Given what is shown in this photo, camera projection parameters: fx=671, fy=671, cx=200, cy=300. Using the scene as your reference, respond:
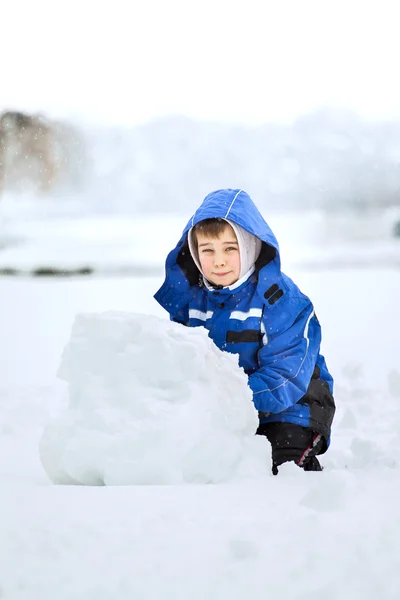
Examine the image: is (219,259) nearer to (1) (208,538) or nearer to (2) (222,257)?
(2) (222,257)

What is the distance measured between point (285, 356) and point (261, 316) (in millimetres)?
188

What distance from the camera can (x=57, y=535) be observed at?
129 cm

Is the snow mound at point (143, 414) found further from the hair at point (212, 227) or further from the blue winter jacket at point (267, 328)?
the hair at point (212, 227)

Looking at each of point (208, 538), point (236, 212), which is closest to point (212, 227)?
point (236, 212)

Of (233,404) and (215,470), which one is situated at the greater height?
(233,404)

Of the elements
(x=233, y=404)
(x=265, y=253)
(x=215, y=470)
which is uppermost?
(x=265, y=253)

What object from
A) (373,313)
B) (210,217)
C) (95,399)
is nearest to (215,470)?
(95,399)

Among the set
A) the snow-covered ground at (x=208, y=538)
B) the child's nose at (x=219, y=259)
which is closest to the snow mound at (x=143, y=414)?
the snow-covered ground at (x=208, y=538)

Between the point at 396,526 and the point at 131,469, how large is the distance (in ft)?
2.20

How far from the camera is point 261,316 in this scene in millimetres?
2541

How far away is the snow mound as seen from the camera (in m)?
1.70

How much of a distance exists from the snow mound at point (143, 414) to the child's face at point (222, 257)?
715mm

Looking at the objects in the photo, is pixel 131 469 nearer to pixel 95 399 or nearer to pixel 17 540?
pixel 95 399

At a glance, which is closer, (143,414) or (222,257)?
(143,414)
